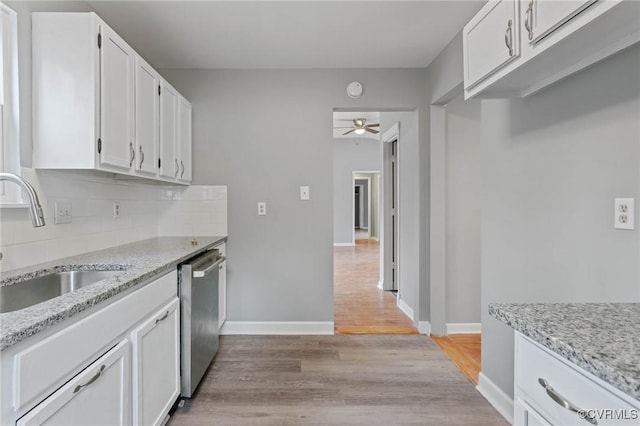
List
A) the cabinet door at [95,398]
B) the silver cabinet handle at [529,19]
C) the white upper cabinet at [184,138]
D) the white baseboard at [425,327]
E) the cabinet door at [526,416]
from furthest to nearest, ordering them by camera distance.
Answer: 1. the white baseboard at [425,327]
2. the white upper cabinet at [184,138]
3. the silver cabinet handle at [529,19]
4. the cabinet door at [95,398]
5. the cabinet door at [526,416]

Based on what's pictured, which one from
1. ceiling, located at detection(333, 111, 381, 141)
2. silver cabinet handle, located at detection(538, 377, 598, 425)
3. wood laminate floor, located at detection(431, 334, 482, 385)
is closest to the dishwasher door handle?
silver cabinet handle, located at detection(538, 377, 598, 425)

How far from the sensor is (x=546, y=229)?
1.60 meters

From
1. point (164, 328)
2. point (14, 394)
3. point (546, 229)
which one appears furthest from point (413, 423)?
point (14, 394)

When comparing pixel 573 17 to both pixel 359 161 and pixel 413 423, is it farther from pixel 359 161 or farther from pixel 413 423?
pixel 359 161

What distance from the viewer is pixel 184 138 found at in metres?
2.86

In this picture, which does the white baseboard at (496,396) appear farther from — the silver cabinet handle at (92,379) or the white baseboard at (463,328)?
the silver cabinet handle at (92,379)

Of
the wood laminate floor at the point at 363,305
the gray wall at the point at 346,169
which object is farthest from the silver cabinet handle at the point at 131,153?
the gray wall at the point at 346,169

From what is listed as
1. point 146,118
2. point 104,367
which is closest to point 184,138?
point 146,118

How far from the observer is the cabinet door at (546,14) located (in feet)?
3.19

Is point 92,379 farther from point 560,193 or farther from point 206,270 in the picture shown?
point 560,193

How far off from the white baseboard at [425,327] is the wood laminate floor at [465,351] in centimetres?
7

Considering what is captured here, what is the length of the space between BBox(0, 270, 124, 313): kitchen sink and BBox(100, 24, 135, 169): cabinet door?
0.56m

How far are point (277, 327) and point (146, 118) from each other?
2.04m

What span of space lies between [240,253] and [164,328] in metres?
1.41
